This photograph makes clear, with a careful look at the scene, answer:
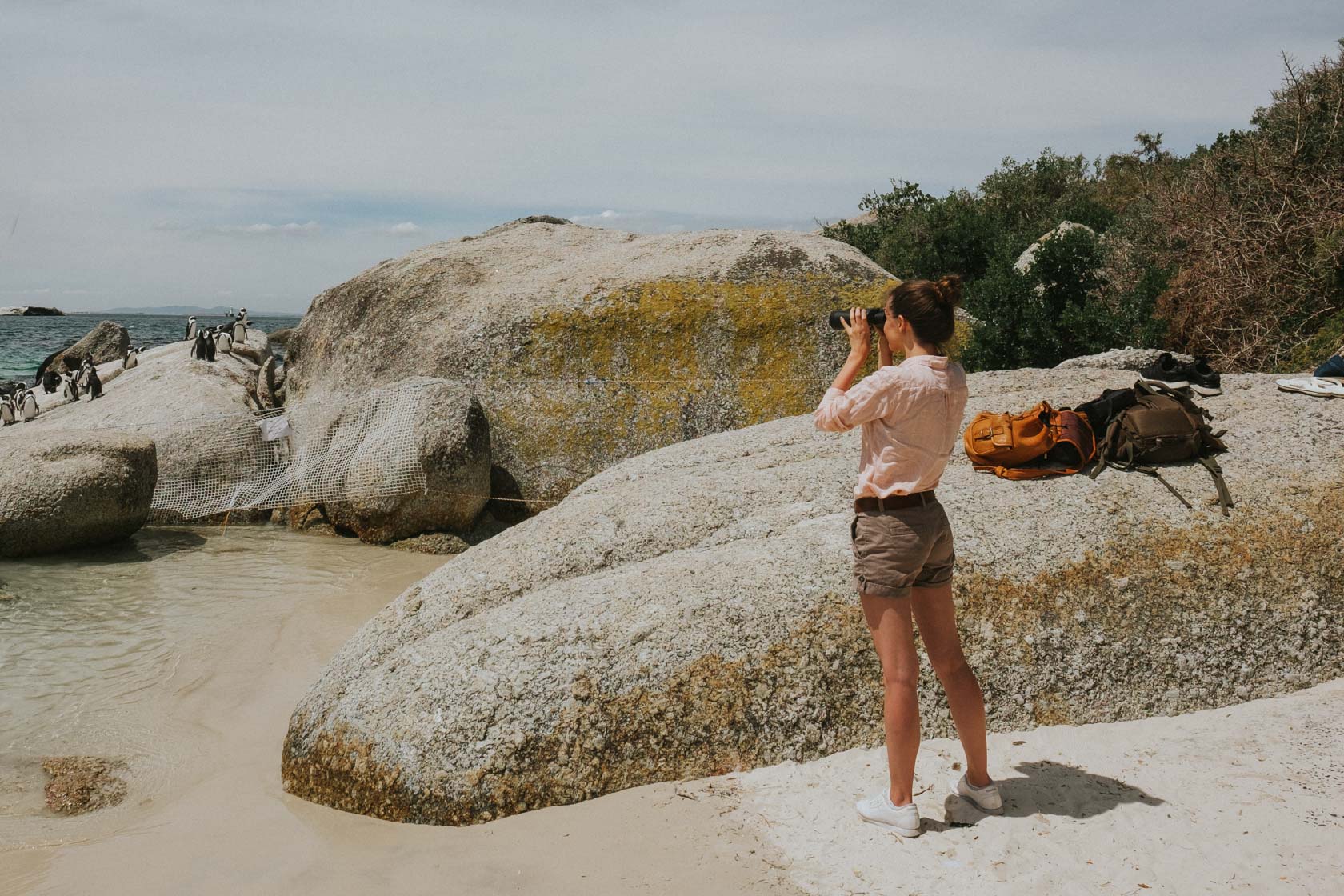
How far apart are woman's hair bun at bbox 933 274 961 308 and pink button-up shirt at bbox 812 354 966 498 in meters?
0.21

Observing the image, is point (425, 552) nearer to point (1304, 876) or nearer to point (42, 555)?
point (42, 555)

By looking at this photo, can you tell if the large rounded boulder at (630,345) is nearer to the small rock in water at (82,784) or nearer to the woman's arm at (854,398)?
the small rock in water at (82,784)

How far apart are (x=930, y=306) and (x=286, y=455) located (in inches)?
381

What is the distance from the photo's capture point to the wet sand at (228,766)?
157 inches

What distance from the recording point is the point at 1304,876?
3443 mm

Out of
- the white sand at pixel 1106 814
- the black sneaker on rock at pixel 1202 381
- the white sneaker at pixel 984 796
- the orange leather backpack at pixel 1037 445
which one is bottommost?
the white sand at pixel 1106 814

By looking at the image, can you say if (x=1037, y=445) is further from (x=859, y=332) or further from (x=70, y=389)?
(x=70, y=389)

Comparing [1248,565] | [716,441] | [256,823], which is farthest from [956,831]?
[716,441]

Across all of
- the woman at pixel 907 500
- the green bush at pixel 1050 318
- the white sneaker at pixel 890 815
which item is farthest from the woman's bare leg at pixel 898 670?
the green bush at pixel 1050 318

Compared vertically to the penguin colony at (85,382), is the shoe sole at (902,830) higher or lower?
lower

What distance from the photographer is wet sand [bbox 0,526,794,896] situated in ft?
13.1

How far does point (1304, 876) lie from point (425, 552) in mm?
8270

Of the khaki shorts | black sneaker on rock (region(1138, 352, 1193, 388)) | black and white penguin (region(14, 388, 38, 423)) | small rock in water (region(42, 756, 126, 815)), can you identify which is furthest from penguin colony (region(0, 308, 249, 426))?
the khaki shorts

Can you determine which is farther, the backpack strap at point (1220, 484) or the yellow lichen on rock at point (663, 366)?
the yellow lichen on rock at point (663, 366)
